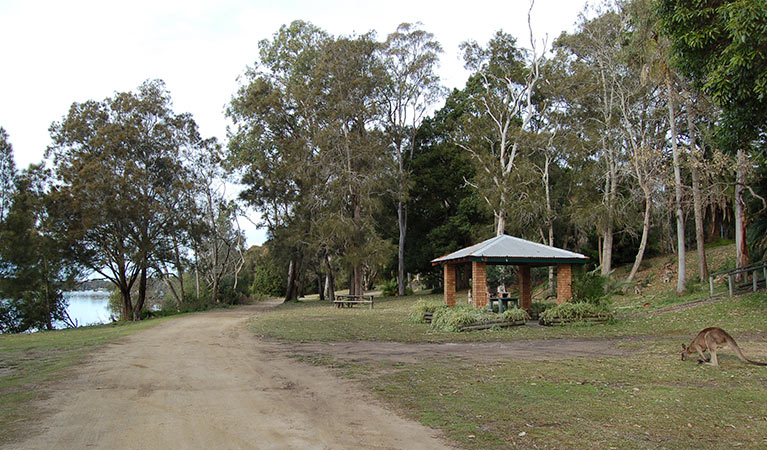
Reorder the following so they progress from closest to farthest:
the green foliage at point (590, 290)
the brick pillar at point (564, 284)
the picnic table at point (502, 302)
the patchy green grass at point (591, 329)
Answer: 1. the patchy green grass at point (591, 329)
2. the green foliage at point (590, 290)
3. the picnic table at point (502, 302)
4. the brick pillar at point (564, 284)

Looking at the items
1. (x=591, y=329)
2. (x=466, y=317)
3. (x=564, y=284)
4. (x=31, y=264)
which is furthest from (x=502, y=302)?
(x=31, y=264)

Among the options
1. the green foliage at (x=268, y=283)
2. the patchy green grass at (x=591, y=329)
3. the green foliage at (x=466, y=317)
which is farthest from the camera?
the green foliage at (x=268, y=283)

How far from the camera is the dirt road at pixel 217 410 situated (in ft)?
16.6

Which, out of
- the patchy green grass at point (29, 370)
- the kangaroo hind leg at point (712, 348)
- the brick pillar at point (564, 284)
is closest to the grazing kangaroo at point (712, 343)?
the kangaroo hind leg at point (712, 348)

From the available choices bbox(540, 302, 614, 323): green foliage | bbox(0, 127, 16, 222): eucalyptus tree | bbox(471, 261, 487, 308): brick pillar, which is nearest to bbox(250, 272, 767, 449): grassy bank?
bbox(540, 302, 614, 323): green foliage

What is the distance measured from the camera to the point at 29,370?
9.28 metres

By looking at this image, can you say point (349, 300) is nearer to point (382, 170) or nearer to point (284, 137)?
point (382, 170)

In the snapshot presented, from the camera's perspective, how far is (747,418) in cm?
547

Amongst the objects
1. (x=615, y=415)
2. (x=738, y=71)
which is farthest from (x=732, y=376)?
(x=738, y=71)

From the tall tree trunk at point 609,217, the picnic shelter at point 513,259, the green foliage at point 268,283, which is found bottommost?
the green foliage at point 268,283

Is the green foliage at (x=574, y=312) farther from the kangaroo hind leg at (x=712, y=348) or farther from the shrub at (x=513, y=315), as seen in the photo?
the kangaroo hind leg at (x=712, y=348)

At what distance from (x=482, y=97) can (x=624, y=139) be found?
9.14 meters

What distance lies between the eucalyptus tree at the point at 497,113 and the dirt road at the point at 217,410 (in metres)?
23.0

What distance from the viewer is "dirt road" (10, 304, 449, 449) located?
506 cm
